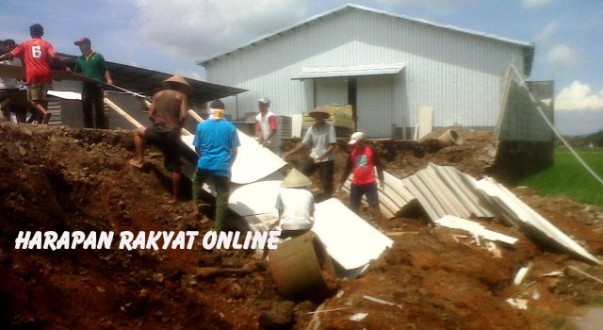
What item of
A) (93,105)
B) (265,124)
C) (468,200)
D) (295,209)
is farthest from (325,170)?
(93,105)

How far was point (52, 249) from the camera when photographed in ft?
15.6

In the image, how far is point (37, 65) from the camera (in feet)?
24.6

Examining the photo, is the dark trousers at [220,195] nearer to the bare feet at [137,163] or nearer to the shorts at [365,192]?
the bare feet at [137,163]

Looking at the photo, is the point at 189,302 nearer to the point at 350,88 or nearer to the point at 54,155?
the point at 54,155

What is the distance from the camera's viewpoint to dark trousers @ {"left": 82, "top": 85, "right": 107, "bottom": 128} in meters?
8.07

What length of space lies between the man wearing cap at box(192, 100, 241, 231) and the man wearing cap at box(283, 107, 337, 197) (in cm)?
218

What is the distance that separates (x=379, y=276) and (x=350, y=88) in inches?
618

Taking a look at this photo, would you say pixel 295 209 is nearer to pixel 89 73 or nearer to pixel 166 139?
pixel 166 139

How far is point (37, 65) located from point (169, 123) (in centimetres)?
241

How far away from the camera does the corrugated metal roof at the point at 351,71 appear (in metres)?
20.2

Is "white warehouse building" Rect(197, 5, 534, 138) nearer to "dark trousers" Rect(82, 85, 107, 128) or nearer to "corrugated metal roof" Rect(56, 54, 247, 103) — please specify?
"corrugated metal roof" Rect(56, 54, 247, 103)

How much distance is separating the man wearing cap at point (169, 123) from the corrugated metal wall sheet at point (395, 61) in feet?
48.1

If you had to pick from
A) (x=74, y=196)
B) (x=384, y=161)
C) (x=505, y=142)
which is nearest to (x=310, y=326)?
(x=74, y=196)

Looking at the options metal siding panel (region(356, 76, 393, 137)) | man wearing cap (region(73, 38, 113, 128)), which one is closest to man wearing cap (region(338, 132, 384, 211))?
man wearing cap (region(73, 38, 113, 128))
